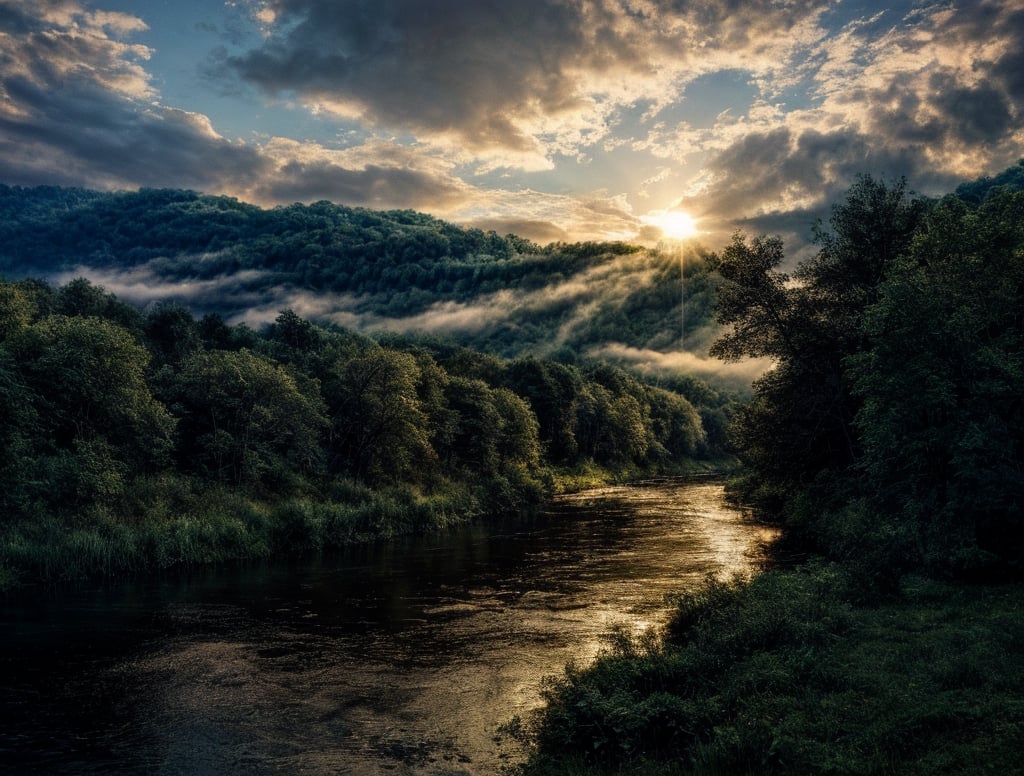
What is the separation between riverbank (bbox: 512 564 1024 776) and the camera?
1134 cm

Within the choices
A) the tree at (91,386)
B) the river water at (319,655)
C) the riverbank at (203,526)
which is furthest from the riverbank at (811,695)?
the tree at (91,386)

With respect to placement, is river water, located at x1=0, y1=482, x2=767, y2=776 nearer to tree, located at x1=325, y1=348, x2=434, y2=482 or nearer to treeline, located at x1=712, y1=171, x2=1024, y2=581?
treeline, located at x1=712, y1=171, x2=1024, y2=581

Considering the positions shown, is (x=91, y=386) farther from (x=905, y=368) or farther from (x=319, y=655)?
(x=905, y=368)

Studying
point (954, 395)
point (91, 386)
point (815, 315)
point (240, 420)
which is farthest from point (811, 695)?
point (240, 420)

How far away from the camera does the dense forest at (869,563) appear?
40.5ft

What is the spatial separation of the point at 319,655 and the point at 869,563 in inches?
761

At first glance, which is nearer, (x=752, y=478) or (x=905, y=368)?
(x=905, y=368)

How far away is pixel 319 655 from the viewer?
888 inches

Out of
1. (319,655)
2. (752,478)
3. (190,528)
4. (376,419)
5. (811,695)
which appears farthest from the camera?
(376,419)

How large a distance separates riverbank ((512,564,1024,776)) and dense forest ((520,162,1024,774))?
0.17 ft

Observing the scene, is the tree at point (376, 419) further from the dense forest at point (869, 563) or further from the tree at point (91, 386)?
the dense forest at point (869, 563)

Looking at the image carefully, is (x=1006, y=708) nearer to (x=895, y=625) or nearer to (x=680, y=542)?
(x=895, y=625)

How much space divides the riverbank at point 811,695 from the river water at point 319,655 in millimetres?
2465

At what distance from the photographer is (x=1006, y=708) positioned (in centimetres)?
1162
